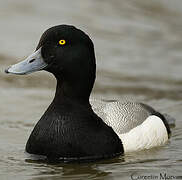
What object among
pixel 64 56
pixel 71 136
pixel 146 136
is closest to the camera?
pixel 71 136

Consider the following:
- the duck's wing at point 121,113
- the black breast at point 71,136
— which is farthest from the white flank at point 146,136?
the black breast at point 71,136

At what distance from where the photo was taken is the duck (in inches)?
260

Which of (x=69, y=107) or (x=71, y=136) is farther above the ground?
(x=69, y=107)

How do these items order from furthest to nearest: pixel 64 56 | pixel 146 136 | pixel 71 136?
pixel 146 136 < pixel 64 56 < pixel 71 136

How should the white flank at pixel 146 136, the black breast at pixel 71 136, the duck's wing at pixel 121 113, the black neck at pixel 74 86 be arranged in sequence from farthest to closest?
1. the duck's wing at pixel 121 113
2. the white flank at pixel 146 136
3. the black neck at pixel 74 86
4. the black breast at pixel 71 136

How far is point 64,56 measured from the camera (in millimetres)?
6707

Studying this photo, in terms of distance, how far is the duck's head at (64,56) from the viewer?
663cm

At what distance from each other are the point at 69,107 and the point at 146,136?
1.08 m

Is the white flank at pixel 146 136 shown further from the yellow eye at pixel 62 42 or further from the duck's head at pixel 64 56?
the yellow eye at pixel 62 42

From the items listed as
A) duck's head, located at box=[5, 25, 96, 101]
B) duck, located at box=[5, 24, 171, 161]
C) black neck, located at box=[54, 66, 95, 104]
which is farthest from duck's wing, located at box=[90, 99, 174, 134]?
duck's head, located at box=[5, 25, 96, 101]

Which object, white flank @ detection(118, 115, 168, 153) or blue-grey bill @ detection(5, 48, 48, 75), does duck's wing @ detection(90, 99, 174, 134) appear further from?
blue-grey bill @ detection(5, 48, 48, 75)

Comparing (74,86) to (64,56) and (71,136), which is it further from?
(71,136)

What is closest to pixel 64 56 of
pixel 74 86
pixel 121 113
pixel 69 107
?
pixel 74 86

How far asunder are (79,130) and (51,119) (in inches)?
11.7
